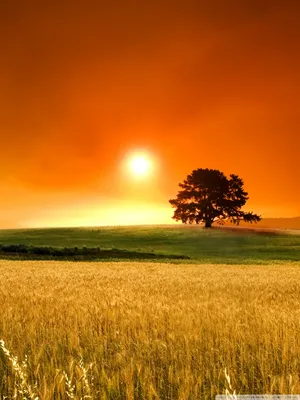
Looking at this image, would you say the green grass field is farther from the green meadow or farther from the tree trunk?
the green meadow

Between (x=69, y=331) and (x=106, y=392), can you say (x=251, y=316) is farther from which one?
(x=106, y=392)

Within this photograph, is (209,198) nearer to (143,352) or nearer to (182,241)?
(182,241)

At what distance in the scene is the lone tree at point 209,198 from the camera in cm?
8619

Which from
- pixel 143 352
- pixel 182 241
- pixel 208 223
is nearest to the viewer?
pixel 143 352

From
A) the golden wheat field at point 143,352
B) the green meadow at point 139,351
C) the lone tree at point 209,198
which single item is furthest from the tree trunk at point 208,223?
the golden wheat field at point 143,352

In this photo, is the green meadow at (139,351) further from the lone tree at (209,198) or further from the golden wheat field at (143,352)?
the lone tree at (209,198)

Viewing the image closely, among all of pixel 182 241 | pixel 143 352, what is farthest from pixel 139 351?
pixel 182 241

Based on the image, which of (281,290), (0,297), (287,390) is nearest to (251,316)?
(287,390)

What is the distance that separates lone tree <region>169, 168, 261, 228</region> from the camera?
283 feet

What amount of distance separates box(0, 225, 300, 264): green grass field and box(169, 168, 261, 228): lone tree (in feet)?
8.92

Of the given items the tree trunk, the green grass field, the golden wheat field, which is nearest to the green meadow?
the golden wheat field

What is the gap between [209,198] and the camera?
8706 centimetres

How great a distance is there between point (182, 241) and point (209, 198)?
13.6m

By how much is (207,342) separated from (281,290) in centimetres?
1081
